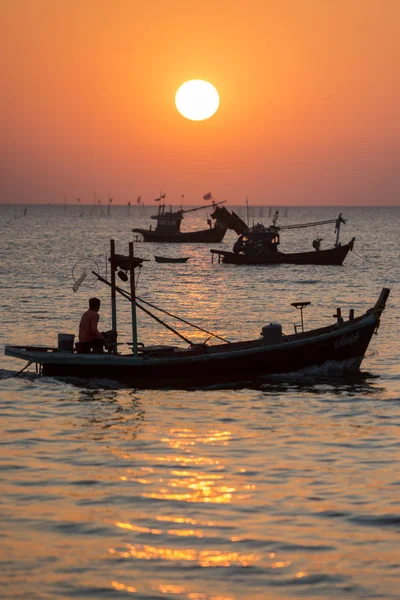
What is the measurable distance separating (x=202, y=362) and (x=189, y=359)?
0.36m

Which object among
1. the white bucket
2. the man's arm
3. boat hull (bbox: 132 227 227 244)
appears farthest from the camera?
boat hull (bbox: 132 227 227 244)

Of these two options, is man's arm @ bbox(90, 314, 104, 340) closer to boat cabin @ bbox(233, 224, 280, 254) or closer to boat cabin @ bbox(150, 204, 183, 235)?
boat cabin @ bbox(233, 224, 280, 254)

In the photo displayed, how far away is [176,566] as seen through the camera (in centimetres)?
1035

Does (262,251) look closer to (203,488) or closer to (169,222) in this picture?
(169,222)

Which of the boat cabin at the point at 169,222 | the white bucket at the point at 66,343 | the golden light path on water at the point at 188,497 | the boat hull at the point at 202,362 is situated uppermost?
the boat cabin at the point at 169,222

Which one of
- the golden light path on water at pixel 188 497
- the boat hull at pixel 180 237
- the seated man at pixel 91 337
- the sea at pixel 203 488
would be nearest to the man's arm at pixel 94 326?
the seated man at pixel 91 337

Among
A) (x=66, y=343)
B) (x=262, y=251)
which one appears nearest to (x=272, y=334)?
(x=66, y=343)

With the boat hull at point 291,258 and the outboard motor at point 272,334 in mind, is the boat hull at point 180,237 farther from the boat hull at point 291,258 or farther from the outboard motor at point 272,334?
the outboard motor at point 272,334

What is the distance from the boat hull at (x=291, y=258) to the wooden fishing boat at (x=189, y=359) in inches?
1847

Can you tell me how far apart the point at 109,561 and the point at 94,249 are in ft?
347

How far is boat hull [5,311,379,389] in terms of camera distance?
20.5 m

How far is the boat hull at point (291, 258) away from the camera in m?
70.2

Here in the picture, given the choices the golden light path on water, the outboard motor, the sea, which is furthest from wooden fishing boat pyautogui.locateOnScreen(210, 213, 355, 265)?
the golden light path on water

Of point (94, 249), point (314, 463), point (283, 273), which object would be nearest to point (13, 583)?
point (314, 463)
